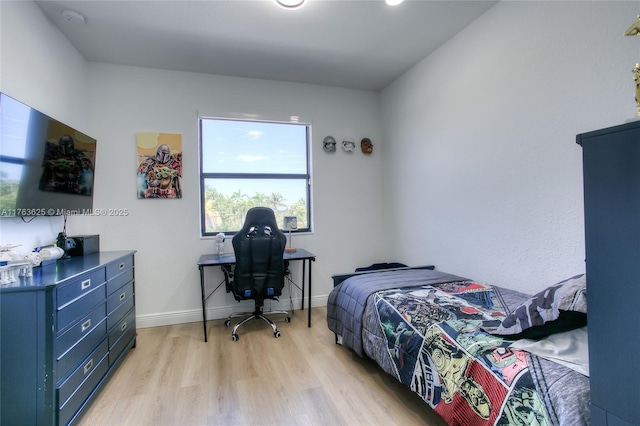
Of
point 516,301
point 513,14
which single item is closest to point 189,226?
point 516,301

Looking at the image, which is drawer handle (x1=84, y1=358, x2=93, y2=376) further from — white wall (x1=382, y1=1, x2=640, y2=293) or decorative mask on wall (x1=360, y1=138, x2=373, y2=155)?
decorative mask on wall (x1=360, y1=138, x2=373, y2=155)

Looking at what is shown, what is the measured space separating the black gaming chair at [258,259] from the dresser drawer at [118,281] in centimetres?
87

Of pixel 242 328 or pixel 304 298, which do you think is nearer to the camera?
pixel 242 328

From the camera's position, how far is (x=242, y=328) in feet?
10.1

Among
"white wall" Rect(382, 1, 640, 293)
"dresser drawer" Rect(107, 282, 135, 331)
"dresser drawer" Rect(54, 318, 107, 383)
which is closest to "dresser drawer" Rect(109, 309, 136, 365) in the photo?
"dresser drawer" Rect(107, 282, 135, 331)

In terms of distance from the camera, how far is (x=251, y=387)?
2.02 m

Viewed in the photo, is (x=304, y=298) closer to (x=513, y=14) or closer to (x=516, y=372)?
(x=516, y=372)

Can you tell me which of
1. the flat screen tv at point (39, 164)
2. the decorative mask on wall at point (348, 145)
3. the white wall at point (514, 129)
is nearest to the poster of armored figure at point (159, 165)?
the flat screen tv at point (39, 164)

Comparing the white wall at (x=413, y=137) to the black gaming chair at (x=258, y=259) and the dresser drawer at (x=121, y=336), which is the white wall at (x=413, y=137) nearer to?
the dresser drawer at (x=121, y=336)

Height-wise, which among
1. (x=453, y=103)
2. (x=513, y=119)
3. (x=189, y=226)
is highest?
(x=453, y=103)

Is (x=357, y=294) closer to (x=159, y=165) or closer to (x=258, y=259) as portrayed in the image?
(x=258, y=259)

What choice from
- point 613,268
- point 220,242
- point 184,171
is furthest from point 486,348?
point 184,171

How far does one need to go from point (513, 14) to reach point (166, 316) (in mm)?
4113

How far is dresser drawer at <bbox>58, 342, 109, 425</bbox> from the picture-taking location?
5.02ft
